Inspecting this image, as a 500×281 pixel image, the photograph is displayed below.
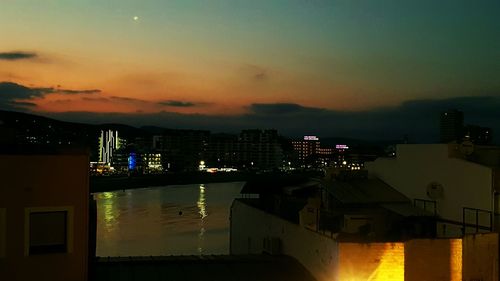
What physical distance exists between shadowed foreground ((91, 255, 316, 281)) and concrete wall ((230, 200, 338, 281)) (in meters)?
0.23

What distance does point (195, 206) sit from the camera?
127 ft

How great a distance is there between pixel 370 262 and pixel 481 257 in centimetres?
157

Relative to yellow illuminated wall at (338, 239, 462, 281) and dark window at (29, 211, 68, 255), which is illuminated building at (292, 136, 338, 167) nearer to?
yellow illuminated wall at (338, 239, 462, 281)

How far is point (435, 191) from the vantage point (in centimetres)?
858

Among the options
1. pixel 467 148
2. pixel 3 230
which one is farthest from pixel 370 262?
pixel 3 230

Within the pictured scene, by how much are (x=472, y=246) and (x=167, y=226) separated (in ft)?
73.3

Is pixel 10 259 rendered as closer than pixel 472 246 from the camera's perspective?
Yes

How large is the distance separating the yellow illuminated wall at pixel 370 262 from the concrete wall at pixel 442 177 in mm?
2093

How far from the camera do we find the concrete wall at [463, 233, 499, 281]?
21.5ft

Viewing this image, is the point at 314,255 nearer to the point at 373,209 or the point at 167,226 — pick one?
the point at 373,209

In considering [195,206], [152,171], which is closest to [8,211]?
[195,206]

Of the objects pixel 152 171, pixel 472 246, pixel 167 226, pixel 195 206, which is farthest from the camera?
pixel 152 171

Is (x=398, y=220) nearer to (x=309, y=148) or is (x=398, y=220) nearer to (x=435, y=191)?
(x=435, y=191)

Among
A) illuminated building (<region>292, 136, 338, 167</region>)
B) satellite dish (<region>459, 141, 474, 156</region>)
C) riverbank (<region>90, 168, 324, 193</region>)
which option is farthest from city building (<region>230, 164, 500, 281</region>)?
illuminated building (<region>292, 136, 338, 167</region>)
